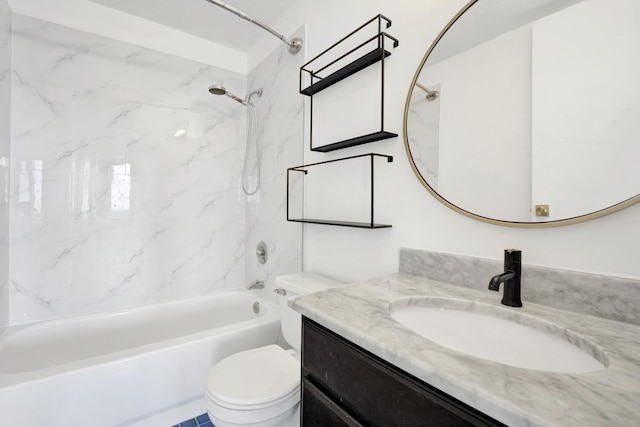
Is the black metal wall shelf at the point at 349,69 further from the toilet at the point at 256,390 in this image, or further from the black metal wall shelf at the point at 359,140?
the toilet at the point at 256,390

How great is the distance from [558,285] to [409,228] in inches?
20.1

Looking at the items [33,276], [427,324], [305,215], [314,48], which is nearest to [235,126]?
[314,48]

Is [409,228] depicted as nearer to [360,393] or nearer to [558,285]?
[558,285]

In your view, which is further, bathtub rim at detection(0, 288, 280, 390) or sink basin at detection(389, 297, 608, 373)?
bathtub rim at detection(0, 288, 280, 390)

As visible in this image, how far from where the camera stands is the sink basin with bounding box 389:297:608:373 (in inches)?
23.0

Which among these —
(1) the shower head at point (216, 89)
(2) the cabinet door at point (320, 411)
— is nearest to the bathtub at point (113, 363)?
(2) the cabinet door at point (320, 411)

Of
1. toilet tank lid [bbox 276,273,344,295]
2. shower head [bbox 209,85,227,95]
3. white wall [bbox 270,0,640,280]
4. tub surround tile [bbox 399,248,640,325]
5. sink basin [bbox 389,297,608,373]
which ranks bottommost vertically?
toilet tank lid [bbox 276,273,344,295]

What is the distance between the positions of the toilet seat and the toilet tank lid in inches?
12.4

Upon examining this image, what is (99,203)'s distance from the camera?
76.9 inches

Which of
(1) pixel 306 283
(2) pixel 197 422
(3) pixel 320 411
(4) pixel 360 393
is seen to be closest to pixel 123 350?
(2) pixel 197 422

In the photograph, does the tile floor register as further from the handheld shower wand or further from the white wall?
the handheld shower wand

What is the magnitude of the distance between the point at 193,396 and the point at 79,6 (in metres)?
2.61

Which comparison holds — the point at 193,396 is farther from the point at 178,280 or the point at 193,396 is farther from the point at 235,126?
the point at 235,126

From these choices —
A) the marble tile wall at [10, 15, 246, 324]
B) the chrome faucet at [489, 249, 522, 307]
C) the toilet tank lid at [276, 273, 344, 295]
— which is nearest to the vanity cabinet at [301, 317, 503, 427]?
the chrome faucet at [489, 249, 522, 307]
